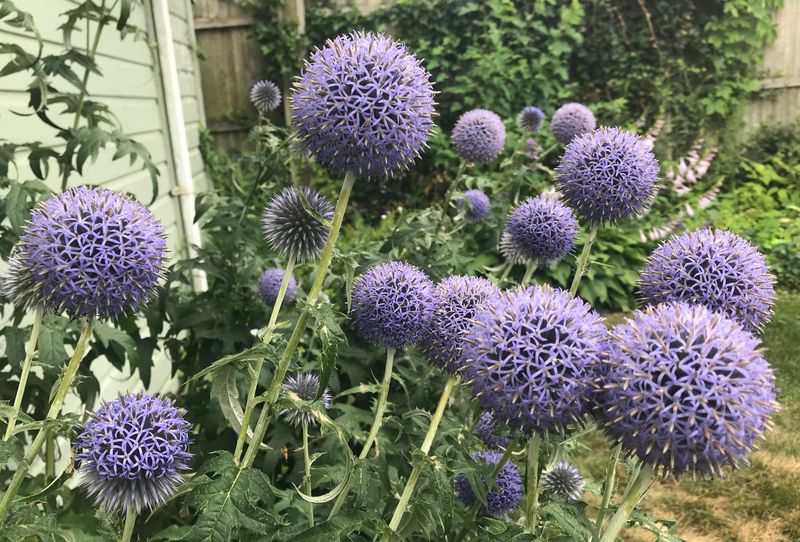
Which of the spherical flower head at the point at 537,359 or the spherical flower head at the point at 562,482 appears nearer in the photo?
the spherical flower head at the point at 537,359

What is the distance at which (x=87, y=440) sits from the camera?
1.36 metres

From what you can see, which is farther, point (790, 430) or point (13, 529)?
point (790, 430)

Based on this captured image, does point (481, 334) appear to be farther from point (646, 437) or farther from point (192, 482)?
point (192, 482)

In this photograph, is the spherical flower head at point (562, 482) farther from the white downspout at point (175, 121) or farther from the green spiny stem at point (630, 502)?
the white downspout at point (175, 121)

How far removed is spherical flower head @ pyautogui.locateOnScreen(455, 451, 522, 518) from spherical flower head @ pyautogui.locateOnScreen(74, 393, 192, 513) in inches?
38.8

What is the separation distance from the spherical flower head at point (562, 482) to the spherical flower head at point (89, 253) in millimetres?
1677

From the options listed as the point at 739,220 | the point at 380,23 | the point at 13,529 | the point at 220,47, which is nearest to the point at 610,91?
the point at 739,220

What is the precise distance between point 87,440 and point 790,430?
4.33m

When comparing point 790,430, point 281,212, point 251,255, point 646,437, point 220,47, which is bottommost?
point 790,430

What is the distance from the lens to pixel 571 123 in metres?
3.73

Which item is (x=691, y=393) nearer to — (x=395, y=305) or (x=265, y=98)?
A: (x=395, y=305)

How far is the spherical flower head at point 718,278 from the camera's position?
1.44 metres

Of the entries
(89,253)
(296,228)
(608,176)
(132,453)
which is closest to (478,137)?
(608,176)

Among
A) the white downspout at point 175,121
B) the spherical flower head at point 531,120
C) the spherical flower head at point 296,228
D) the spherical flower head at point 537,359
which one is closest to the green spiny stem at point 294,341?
the spherical flower head at point 537,359
